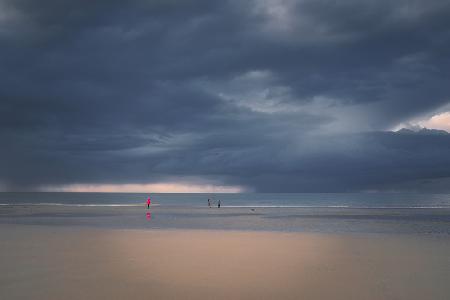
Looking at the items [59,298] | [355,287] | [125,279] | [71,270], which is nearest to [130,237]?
[71,270]

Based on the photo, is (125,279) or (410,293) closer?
(410,293)

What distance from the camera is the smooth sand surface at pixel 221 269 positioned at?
11719 mm

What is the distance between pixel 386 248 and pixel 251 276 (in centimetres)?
1094

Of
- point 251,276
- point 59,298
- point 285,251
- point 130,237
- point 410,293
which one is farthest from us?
point 130,237

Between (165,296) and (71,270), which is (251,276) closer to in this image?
(165,296)

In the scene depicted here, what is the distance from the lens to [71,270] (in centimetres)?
1459

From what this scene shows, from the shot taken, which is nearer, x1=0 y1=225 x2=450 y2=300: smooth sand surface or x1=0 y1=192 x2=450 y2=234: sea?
x1=0 y1=225 x2=450 y2=300: smooth sand surface

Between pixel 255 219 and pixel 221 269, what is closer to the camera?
pixel 221 269

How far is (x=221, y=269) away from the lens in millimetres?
15102

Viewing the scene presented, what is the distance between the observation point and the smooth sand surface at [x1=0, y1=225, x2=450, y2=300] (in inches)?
461

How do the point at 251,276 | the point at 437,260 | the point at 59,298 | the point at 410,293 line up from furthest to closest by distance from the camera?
1. the point at 437,260
2. the point at 251,276
3. the point at 410,293
4. the point at 59,298

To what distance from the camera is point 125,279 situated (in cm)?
→ 1326

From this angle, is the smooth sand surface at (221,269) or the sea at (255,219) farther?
the sea at (255,219)

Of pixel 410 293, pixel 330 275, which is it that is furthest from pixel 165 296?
pixel 410 293
